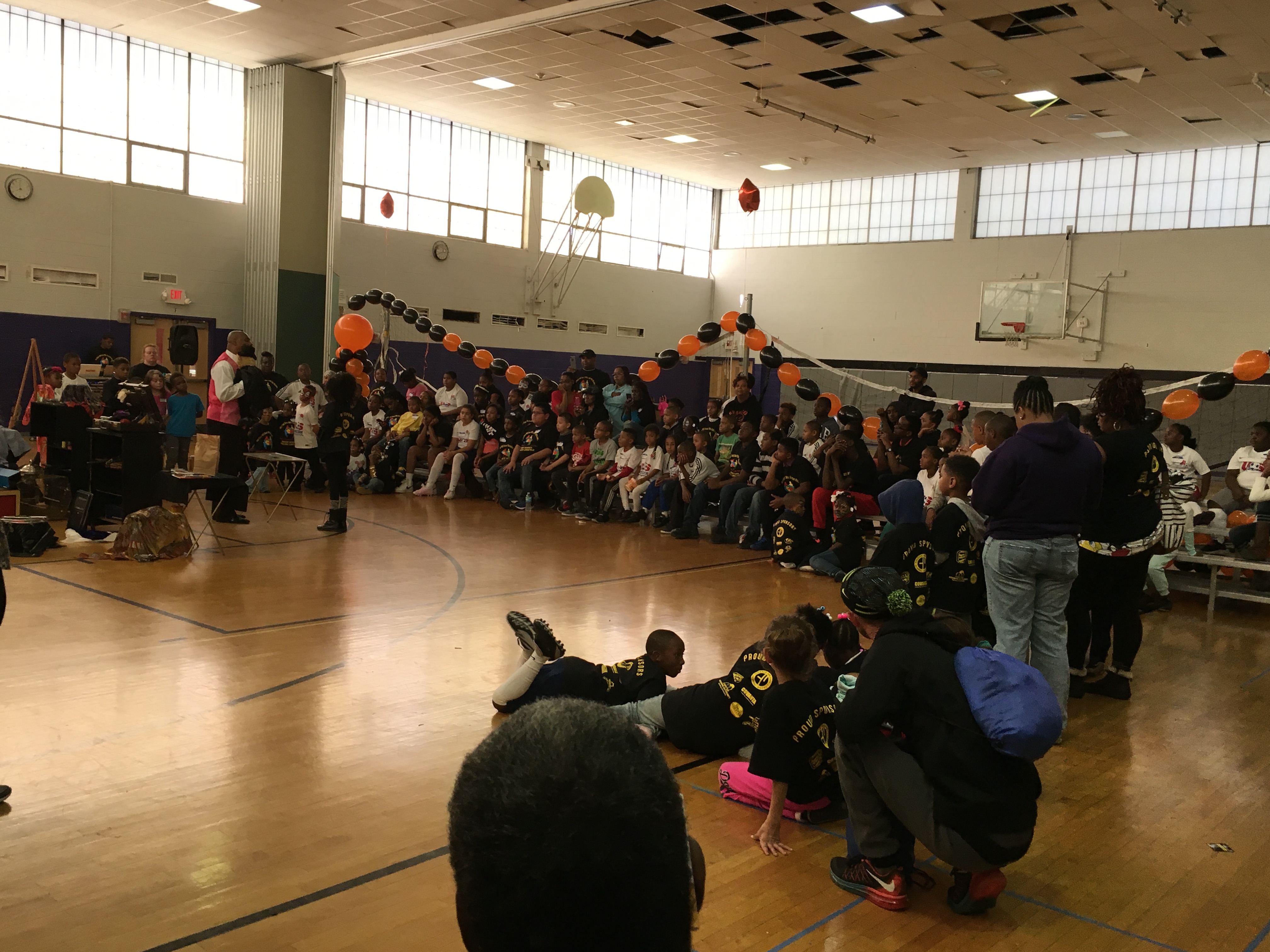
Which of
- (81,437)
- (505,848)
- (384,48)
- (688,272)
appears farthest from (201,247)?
(505,848)

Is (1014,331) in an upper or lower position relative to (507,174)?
lower

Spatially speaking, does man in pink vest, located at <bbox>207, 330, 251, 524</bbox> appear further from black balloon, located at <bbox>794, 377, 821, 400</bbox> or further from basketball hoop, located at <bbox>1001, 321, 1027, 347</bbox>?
basketball hoop, located at <bbox>1001, 321, 1027, 347</bbox>

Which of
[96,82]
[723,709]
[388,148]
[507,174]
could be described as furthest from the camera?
[507,174]

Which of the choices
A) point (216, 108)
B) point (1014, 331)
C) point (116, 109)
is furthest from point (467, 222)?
point (1014, 331)

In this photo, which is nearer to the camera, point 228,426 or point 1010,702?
point 1010,702

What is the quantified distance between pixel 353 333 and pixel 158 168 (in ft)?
14.2

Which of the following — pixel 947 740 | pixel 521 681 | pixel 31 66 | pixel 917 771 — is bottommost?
pixel 521 681

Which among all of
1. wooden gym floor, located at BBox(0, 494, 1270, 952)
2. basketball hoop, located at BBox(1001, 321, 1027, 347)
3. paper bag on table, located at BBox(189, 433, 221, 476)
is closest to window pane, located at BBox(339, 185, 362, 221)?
paper bag on table, located at BBox(189, 433, 221, 476)

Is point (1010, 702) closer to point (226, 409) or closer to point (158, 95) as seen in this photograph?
point (226, 409)

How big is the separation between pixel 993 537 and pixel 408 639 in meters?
3.19

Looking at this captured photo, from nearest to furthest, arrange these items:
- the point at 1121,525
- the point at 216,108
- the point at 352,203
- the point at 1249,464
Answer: the point at 1121,525 < the point at 1249,464 < the point at 216,108 < the point at 352,203

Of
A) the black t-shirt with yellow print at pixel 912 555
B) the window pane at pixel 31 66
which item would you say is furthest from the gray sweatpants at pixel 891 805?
the window pane at pixel 31 66

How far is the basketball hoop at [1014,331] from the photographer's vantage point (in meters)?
18.4

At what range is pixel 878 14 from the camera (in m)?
11.6
